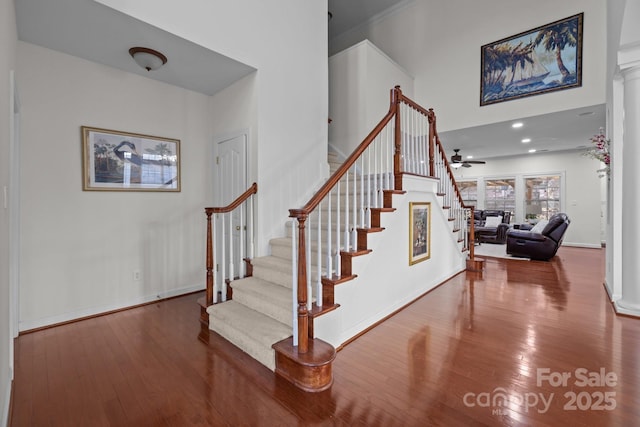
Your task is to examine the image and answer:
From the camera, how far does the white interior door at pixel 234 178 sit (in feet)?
11.8

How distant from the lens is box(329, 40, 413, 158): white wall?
494 cm

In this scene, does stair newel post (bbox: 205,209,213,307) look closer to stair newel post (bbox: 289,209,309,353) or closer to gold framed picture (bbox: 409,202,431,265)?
stair newel post (bbox: 289,209,309,353)

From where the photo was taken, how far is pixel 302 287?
2.17 meters

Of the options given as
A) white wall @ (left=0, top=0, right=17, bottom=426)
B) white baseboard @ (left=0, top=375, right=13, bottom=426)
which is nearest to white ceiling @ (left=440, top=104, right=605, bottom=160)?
white wall @ (left=0, top=0, right=17, bottom=426)

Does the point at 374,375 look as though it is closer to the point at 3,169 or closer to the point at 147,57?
the point at 3,169

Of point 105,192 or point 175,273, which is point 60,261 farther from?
point 175,273

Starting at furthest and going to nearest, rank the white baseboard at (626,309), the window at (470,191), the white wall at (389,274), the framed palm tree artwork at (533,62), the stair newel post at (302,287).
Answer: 1. the window at (470,191)
2. the framed palm tree artwork at (533,62)
3. the white baseboard at (626,309)
4. the white wall at (389,274)
5. the stair newel post at (302,287)

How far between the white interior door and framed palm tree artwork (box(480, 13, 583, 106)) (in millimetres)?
4618

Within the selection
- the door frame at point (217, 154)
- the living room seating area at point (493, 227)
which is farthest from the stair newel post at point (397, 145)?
the living room seating area at point (493, 227)

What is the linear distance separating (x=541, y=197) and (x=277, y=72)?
362 inches

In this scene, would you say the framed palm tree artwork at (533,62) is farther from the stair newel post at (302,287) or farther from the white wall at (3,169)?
the white wall at (3,169)

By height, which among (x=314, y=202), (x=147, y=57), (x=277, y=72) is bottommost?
(x=314, y=202)

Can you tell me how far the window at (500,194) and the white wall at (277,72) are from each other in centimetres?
789

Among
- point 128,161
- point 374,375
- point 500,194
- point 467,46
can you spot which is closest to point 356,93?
point 467,46
